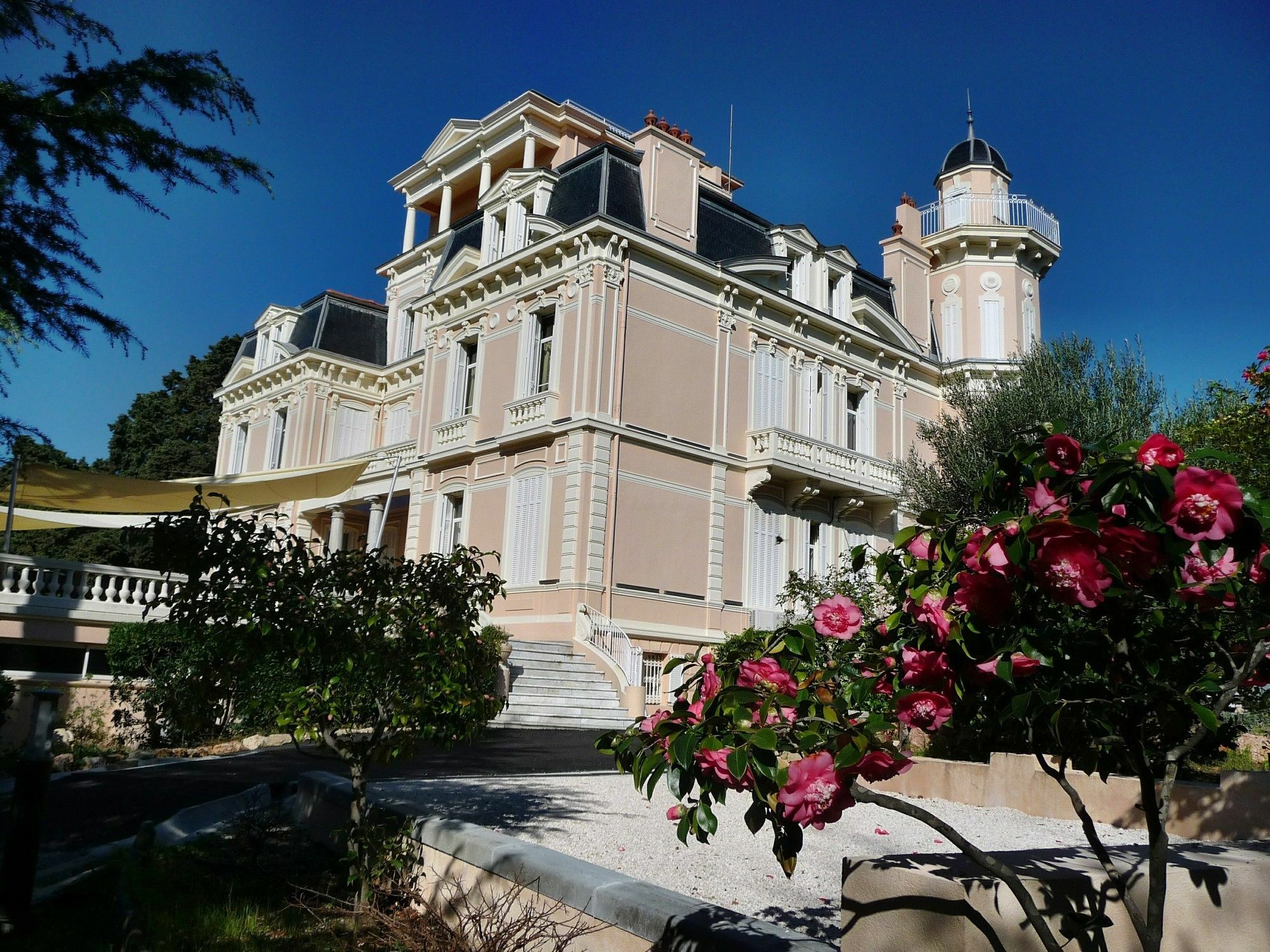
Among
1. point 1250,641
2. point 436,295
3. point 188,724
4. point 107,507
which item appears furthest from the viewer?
point 436,295

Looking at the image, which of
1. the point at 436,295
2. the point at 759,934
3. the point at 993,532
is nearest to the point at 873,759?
the point at 993,532

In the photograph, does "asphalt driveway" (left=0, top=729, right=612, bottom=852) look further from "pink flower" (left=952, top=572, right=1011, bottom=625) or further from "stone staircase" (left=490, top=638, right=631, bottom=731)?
"pink flower" (left=952, top=572, right=1011, bottom=625)

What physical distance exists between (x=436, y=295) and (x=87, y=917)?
67.2 ft

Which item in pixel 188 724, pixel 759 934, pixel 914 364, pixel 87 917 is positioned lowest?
pixel 87 917

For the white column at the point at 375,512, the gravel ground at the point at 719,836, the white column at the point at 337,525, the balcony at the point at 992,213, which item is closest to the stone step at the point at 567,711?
the gravel ground at the point at 719,836

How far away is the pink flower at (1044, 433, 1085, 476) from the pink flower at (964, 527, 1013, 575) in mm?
214

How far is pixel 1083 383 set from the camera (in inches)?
680

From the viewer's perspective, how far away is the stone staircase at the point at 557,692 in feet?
49.7

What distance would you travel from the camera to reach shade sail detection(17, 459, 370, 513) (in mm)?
15438

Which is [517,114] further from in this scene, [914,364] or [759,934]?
[759,934]

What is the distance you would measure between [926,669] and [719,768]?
547mm

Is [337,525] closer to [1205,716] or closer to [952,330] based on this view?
[952,330]

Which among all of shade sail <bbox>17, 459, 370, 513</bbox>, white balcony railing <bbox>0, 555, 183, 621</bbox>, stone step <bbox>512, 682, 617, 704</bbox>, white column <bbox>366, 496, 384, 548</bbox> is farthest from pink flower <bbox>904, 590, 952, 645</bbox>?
white column <bbox>366, 496, 384, 548</bbox>

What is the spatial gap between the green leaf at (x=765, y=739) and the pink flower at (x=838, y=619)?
425mm
